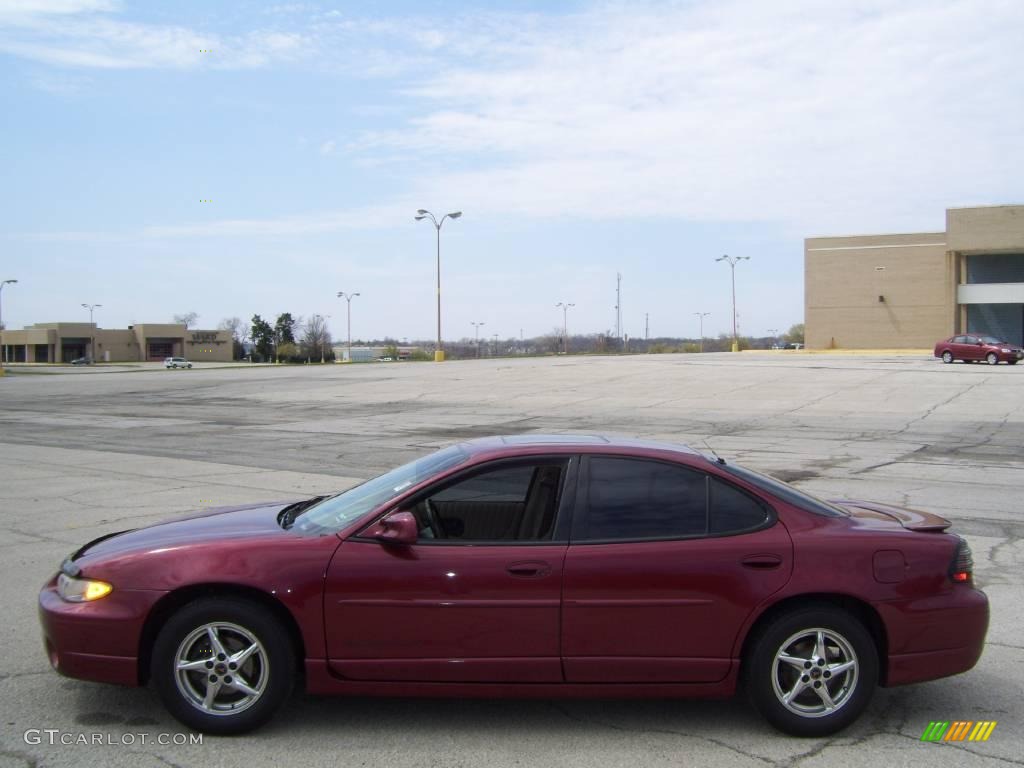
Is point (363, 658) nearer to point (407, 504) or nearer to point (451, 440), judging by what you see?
point (407, 504)

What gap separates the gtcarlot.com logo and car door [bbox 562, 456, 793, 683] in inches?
71.8

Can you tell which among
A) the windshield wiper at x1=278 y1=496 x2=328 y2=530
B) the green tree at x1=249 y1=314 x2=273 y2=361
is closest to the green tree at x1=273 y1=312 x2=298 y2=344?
the green tree at x1=249 y1=314 x2=273 y2=361

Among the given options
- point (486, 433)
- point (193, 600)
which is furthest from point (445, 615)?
point (486, 433)

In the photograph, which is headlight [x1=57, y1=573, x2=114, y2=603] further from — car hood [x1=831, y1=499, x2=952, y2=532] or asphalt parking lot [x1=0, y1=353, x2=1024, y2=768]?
car hood [x1=831, y1=499, x2=952, y2=532]

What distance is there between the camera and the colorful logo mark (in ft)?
14.5

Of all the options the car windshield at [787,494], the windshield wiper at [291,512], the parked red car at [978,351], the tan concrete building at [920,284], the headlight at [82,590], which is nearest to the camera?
the headlight at [82,590]

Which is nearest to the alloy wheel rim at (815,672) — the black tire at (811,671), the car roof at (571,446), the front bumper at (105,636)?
the black tire at (811,671)

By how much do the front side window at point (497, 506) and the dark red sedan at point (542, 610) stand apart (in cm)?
2

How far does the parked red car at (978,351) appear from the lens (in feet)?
140

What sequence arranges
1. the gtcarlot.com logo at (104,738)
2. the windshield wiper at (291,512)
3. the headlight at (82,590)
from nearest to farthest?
1. the gtcarlot.com logo at (104,738)
2. the headlight at (82,590)
3. the windshield wiper at (291,512)

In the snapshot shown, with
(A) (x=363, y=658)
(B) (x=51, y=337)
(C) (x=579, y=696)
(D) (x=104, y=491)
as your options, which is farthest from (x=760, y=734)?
(B) (x=51, y=337)

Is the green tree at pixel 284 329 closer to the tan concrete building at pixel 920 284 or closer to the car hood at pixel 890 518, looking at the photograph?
the tan concrete building at pixel 920 284

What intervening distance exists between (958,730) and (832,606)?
93 cm

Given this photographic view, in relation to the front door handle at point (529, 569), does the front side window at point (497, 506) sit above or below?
above
